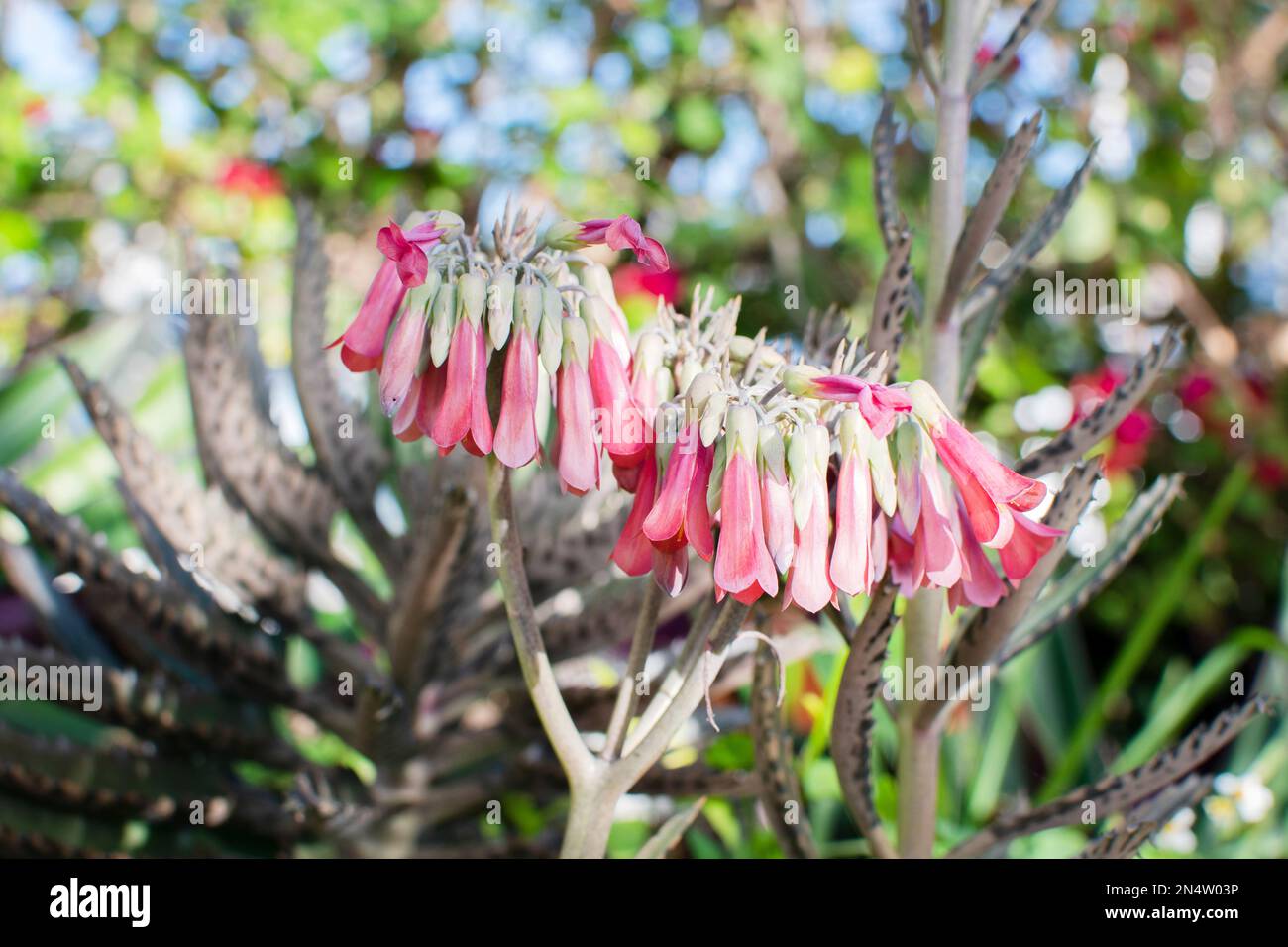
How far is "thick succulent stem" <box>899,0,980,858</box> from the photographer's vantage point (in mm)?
821

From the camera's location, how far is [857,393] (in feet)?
1.82

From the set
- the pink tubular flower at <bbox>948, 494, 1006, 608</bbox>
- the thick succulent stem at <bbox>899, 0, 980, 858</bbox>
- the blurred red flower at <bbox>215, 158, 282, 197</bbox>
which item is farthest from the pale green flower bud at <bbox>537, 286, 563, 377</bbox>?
the blurred red flower at <bbox>215, 158, 282, 197</bbox>

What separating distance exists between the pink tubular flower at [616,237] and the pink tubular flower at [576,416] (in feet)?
0.16

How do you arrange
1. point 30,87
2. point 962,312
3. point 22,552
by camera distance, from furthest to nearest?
point 30,87 < point 22,552 < point 962,312

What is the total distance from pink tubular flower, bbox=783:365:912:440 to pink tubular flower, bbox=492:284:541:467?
0.14 metres

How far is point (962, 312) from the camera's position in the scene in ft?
2.78

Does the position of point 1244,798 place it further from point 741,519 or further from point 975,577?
point 741,519

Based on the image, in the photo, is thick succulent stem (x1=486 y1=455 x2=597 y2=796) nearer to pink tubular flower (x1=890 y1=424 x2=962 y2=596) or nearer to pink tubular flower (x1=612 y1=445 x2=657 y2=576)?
pink tubular flower (x1=612 y1=445 x2=657 y2=576)

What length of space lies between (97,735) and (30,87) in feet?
6.77

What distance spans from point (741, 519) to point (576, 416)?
118mm

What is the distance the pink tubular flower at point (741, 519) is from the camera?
1.81ft

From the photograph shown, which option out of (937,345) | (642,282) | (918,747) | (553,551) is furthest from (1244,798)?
(642,282)
